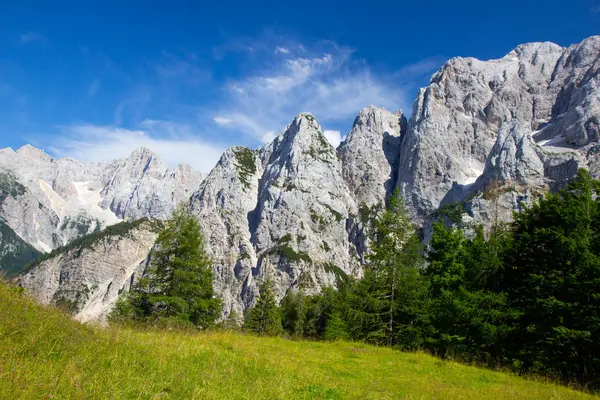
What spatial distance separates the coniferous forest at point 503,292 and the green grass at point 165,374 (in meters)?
6.19

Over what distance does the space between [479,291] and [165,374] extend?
2147 cm

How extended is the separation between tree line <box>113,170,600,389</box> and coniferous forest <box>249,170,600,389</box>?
7cm

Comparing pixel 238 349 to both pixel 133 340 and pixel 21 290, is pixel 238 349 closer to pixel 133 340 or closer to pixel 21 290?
pixel 133 340

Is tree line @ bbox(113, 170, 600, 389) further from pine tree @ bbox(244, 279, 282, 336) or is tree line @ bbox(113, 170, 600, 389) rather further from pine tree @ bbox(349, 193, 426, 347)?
pine tree @ bbox(244, 279, 282, 336)

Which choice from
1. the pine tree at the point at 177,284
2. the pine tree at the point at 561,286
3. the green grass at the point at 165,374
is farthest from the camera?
the pine tree at the point at 177,284

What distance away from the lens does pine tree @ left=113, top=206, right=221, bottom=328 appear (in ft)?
89.9

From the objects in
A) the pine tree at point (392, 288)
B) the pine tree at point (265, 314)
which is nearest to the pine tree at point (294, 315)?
the pine tree at point (265, 314)

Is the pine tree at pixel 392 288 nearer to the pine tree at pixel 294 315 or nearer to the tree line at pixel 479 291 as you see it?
the tree line at pixel 479 291

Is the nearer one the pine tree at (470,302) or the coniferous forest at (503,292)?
the coniferous forest at (503,292)

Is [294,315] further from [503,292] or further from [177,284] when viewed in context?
[503,292]

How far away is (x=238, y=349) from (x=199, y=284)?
1755 cm

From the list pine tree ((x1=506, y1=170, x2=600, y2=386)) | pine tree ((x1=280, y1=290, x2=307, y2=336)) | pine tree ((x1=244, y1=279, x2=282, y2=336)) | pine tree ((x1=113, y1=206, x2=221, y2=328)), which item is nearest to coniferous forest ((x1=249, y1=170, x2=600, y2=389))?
pine tree ((x1=506, y1=170, x2=600, y2=386))

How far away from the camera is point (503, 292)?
23.3 meters

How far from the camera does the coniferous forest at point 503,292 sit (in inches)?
736
